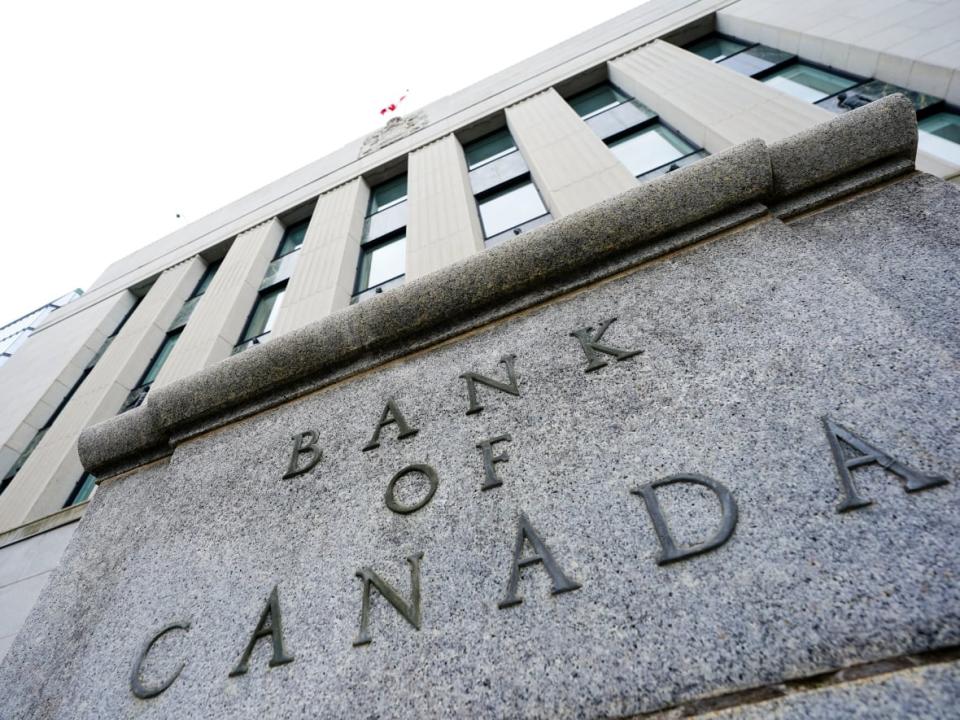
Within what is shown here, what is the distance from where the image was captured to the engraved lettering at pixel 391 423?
10.8 ft

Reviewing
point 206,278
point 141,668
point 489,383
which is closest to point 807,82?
point 489,383

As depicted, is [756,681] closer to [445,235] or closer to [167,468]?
Result: [167,468]

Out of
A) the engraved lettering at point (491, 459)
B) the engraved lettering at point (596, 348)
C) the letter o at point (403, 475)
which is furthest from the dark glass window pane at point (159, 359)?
the engraved lettering at point (596, 348)

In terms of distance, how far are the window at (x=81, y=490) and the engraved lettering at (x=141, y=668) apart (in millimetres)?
6577

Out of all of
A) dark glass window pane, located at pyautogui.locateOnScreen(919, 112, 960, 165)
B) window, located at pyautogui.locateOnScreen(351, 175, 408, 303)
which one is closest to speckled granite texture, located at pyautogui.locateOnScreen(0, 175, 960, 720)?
dark glass window pane, located at pyautogui.locateOnScreen(919, 112, 960, 165)

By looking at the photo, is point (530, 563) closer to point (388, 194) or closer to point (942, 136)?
point (942, 136)

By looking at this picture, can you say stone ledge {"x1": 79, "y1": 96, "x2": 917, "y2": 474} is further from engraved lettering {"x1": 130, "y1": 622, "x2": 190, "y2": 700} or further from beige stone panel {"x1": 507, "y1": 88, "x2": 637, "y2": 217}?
beige stone panel {"x1": 507, "y1": 88, "x2": 637, "y2": 217}

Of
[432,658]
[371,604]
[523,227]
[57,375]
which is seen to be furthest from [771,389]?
[57,375]

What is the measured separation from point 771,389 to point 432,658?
2.10m

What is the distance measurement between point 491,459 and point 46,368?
12.9m

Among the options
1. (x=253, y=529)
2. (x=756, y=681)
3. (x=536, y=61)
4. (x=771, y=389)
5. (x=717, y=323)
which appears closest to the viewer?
(x=756, y=681)

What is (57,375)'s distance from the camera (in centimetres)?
1061

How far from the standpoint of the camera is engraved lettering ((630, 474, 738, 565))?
6.88 ft

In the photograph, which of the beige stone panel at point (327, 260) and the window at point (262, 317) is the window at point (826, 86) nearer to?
the beige stone panel at point (327, 260)
